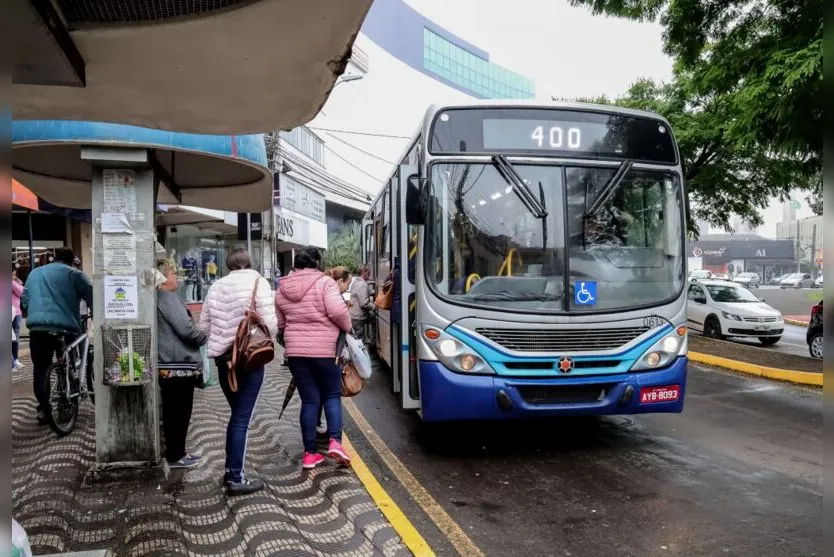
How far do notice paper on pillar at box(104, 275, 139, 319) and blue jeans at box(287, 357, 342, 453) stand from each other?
1290 millimetres

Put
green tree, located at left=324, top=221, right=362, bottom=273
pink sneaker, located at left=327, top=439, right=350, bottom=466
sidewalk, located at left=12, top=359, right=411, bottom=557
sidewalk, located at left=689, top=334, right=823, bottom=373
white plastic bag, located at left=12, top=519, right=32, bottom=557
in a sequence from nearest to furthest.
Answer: white plastic bag, located at left=12, top=519, right=32, bottom=557
sidewalk, located at left=12, top=359, right=411, bottom=557
pink sneaker, located at left=327, top=439, right=350, bottom=466
sidewalk, located at left=689, top=334, right=823, bottom=373
green tree, located at left=324, top=221, right=362, bottom=273

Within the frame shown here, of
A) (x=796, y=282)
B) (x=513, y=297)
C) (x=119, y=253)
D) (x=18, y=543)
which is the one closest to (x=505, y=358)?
(x=513, y=297)

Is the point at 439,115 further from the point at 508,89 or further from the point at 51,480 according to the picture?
the point at 508,89

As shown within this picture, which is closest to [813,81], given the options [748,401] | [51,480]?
[748,401]

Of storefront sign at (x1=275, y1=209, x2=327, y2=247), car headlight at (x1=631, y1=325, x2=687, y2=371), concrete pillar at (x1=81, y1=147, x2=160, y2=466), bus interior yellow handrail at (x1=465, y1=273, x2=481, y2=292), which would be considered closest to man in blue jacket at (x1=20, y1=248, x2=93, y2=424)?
concrete pillar at (x1=81, y1=147, x2=160, y2=466)

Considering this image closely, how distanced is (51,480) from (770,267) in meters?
94.7

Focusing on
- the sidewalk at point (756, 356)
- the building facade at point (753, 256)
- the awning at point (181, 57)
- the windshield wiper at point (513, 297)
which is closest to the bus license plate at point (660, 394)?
the windshield wiper at point (513, 297)

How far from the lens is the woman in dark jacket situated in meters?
4.73

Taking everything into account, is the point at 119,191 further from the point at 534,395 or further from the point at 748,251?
the point at 748,251

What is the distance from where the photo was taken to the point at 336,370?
5070mm

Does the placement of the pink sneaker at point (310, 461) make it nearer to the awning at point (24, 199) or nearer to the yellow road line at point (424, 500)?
the yellow road line at point (424, 500)

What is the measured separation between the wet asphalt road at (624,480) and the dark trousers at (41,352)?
127 inches

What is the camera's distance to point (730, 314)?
1456 centimetres

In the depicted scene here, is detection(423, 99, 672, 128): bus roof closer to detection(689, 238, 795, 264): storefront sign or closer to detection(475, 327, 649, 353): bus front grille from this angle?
detection(475, 327, 649, 353): bus front grille
